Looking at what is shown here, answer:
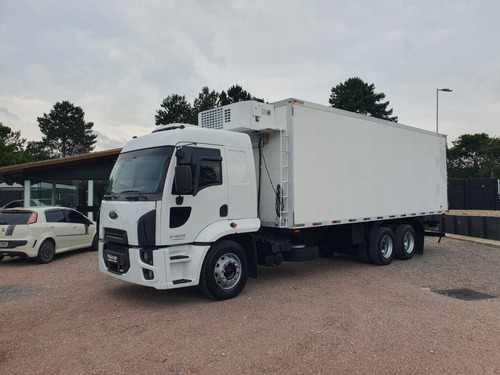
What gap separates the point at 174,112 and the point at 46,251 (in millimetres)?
35948

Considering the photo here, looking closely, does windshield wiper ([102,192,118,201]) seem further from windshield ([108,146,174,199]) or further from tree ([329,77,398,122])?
tree ([329,77,398,122])

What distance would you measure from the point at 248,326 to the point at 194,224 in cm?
176

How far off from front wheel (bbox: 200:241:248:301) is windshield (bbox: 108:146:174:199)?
138cm

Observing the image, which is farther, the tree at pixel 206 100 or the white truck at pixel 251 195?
the tree at pixel 206 100

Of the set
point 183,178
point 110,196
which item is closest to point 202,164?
point 183,178

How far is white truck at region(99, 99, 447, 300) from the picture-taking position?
581cm

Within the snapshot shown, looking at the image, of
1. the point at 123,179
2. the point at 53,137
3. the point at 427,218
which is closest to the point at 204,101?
the point at 53,137

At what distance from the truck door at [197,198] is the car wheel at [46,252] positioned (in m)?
5.87

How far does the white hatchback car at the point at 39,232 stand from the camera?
948 cm

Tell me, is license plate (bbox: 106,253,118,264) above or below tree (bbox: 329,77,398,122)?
below

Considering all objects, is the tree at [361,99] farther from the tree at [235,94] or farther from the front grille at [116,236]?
the front grille at [116,236]

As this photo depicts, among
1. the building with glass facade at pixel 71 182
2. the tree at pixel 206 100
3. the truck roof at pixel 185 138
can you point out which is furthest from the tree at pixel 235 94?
the truck roof at pixel 185 138

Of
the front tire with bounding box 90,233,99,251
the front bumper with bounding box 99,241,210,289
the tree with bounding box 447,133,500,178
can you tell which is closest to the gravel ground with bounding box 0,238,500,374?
the front bumper with bounding box 99,241,210,289

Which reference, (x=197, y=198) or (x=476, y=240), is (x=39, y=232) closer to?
(x=197, y=198)
